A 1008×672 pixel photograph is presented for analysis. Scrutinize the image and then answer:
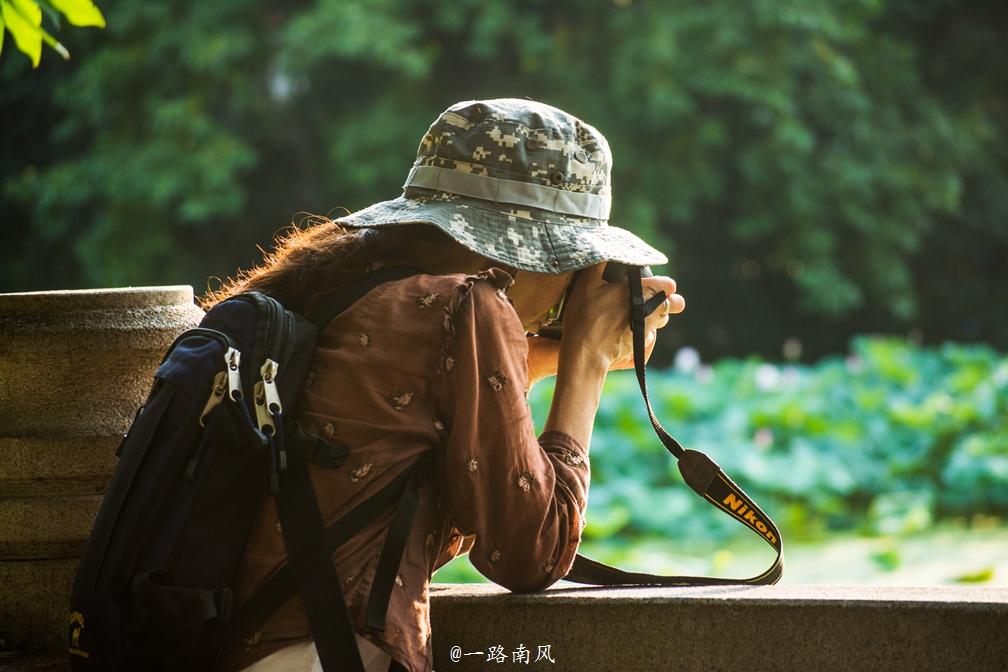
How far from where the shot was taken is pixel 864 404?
25.3 ft

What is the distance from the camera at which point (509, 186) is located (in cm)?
196

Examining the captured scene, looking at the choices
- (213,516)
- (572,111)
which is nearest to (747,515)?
(213,516)

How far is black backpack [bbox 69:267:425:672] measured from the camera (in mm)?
1632

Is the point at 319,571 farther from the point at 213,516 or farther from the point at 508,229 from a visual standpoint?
the point at 508,229

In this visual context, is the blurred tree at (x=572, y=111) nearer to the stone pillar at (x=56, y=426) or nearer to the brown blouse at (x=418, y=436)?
the stone pillar at (x=56, y=426)

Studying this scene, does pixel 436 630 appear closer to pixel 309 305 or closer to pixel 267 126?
pixel 309 305

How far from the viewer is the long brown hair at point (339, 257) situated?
189 cm

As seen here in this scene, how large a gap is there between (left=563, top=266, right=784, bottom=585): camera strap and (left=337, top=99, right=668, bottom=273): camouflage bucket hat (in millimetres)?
123

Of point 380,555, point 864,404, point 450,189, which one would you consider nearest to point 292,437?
point 380,555

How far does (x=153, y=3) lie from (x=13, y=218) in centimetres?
338

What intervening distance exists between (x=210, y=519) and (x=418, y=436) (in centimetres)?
32

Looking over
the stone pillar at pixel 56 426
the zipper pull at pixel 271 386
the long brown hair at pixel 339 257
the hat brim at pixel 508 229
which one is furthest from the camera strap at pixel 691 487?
the stone pillar at pixel 56 426

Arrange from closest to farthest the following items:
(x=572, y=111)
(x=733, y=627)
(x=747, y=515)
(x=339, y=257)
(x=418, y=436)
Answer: (x=418, y=436) < (x=339, y=257) < (x=733, y=627) < (x=747, y=515) < (x=572, y=111)

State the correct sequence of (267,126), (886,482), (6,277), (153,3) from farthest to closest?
1. (6,277)
2. (267,126)
3. (153,3)
4. (886,482)
